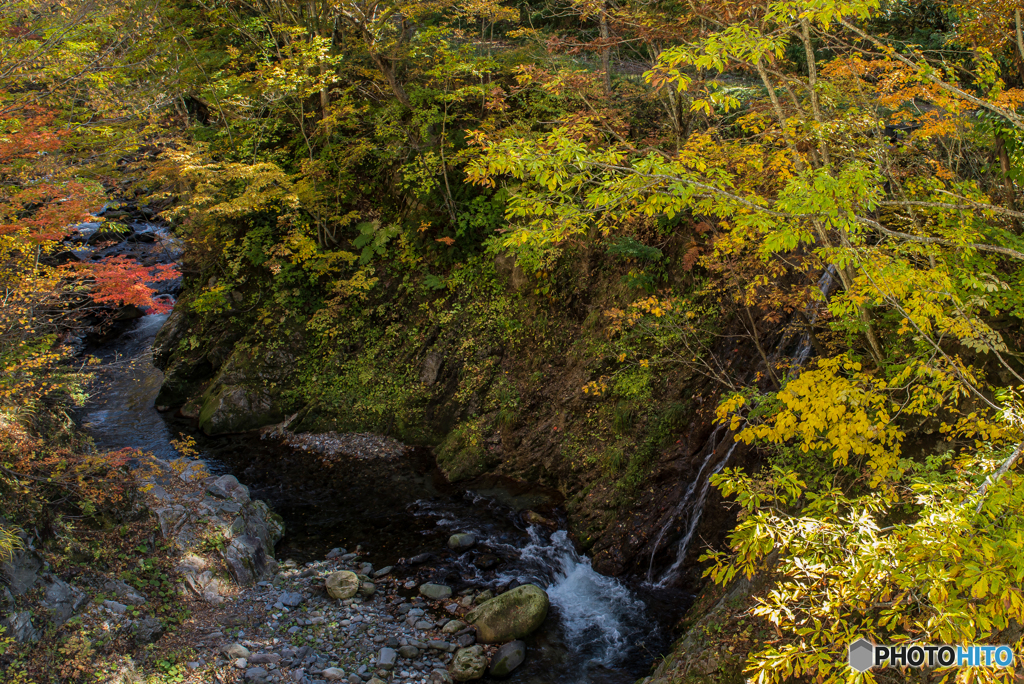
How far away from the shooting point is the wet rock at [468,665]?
612 cm

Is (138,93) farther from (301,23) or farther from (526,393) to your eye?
(526,393)

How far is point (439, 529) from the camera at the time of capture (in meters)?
9.10

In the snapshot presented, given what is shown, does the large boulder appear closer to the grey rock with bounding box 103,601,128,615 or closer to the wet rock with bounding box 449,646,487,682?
the wet rock with bounding box 449,646,487,682

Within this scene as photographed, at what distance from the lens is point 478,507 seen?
962cm

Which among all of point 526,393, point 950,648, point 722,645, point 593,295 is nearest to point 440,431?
point 526,393

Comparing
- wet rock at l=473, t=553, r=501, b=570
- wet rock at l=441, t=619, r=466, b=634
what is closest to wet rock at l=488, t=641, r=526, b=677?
wet rock at l=441, t=619, r=466, b=634

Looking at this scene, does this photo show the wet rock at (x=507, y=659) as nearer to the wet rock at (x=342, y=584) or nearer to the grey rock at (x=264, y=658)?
the wet rock at (x=342, y=584)

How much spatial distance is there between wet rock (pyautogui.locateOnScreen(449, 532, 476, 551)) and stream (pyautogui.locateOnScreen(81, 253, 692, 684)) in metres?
0.14

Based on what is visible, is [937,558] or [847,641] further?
[847,641]

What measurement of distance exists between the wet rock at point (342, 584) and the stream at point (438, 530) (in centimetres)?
72

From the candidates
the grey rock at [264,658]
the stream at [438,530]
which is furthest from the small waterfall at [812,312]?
the grey rock at [264,658]

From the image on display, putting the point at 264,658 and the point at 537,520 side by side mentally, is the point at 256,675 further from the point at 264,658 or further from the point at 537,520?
the point at 537,520

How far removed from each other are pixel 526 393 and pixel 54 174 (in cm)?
908

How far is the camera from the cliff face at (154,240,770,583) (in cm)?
816
